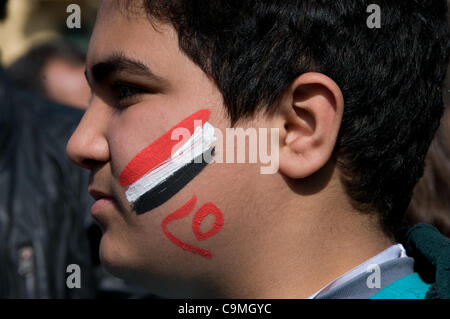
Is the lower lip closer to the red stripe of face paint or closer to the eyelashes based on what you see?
the red stripe of face paint

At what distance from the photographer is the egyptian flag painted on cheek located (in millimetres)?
1997

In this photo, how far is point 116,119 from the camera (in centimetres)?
209

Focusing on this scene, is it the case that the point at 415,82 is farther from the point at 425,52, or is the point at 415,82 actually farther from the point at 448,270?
the point at 448,270

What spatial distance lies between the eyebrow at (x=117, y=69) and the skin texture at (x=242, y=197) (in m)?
0.01

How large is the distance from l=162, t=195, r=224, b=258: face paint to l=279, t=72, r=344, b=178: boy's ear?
0.27 metres

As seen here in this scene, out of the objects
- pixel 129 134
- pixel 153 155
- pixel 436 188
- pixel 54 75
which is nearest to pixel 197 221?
pixel 153 155

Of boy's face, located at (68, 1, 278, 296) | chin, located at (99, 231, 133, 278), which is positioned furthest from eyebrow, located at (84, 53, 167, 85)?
chin, located at (99, 231, 133, 278)

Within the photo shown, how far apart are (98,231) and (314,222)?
1.57m

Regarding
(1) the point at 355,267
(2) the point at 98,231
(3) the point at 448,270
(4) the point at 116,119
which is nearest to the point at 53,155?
(2) the point at 98,231

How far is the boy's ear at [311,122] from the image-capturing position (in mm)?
1943

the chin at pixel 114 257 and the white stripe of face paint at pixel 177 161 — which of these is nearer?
the white stripe of face paint at pixel 177 161

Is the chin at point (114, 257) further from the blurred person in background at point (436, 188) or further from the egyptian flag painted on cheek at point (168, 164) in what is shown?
the blurred person in background at point (436, 188)

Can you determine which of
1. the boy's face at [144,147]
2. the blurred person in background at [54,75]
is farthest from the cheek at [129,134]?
the blurred person in background at [54,75]

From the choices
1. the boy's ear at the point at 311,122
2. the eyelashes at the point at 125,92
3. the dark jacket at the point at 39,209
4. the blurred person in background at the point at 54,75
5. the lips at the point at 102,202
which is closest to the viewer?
the boy's ear at the point at 311,122
